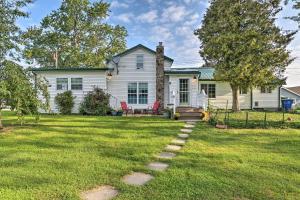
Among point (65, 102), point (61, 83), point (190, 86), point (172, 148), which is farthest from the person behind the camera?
point (61, 83)

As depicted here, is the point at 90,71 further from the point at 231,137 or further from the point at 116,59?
the point at 231,137

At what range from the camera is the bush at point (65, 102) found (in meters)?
20.8

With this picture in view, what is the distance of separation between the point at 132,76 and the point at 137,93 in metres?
1.19

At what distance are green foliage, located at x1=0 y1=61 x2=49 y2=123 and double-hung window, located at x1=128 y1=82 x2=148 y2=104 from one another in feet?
31.2

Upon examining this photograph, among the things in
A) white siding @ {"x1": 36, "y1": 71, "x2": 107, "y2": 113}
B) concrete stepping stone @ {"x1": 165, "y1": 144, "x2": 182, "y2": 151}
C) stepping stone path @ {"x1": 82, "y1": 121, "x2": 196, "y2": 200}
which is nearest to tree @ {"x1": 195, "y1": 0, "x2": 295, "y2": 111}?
white siding @ {"x1": 36, "y1": 71, "x2": 107, "y2": 113}

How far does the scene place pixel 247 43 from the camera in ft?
65.8

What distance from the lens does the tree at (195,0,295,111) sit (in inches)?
789

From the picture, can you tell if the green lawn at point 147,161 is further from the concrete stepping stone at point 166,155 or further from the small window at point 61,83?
the small window at point 61,83

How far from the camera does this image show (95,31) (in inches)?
1469

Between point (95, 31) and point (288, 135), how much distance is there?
29878mm

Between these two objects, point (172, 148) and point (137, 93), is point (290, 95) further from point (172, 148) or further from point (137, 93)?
point (172, 148)

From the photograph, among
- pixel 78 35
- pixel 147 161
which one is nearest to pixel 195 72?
pixel 147 161

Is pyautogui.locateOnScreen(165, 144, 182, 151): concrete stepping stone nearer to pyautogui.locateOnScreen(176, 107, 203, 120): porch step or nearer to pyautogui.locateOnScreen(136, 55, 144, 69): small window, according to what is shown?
pyautogui.locateOnScreen(176, 107, 203, 120): porch step

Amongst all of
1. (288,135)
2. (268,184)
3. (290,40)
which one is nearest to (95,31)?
(290,40)
